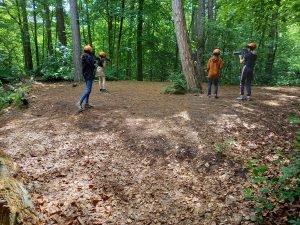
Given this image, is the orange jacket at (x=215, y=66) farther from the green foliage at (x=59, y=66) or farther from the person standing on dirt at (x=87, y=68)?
the green foliage at (x=59, y=66)

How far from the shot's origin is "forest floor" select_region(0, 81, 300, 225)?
12.7 ft

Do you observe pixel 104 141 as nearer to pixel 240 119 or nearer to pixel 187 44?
pixel 240 119

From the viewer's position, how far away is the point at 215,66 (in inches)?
353

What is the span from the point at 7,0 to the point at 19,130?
17.5m

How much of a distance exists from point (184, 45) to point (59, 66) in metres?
8.85

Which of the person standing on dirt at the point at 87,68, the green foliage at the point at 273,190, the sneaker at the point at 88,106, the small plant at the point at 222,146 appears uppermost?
the person standing on dirt at the point at 87,68

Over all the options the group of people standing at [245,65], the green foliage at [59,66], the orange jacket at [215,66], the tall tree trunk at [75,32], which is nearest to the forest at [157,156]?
the group of people standing at [245,65]

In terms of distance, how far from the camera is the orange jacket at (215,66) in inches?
351

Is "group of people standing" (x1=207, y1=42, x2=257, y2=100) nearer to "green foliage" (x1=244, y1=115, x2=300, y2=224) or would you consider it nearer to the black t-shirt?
the black t-shirt

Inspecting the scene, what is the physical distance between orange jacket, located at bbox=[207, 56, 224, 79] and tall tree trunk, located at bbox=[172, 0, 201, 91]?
1186 millimetres

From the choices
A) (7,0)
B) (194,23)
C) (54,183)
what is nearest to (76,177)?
(54,183)

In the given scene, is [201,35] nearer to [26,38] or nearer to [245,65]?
[245,65]

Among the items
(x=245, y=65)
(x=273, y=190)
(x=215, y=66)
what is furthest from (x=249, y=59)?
(x=273, y=190)

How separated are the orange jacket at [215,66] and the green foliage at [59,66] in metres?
8.77
